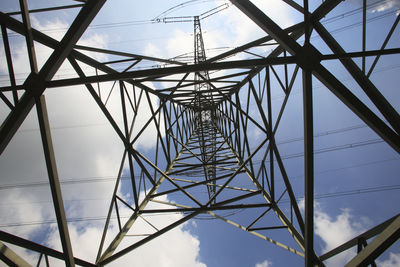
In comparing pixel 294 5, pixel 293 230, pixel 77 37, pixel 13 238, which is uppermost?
pixel 294 5

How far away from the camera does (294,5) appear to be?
4066 millimetres

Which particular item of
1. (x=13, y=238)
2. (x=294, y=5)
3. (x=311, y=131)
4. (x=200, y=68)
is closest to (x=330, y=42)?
(x=294, y=5)

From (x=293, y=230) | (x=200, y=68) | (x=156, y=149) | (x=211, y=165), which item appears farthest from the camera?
(x=211, y=165)

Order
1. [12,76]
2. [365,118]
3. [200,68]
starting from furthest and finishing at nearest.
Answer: [12,76] < [200,68] < [365,118]

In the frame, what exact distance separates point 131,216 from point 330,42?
5.81 metres

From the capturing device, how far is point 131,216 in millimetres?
4902

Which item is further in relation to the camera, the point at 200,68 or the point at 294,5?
the point at 294,5

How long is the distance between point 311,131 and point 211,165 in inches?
219

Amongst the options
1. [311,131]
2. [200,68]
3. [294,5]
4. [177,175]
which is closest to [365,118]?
[311,131]

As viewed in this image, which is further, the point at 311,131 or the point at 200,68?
the point at 200,68

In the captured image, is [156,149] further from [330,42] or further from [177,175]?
[330,42]

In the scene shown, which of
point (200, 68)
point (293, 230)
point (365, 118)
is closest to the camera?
point (365, 118)

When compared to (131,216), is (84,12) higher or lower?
higher

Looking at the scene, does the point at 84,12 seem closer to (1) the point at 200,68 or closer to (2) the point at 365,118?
(1) the point at 200,68
